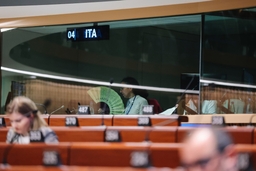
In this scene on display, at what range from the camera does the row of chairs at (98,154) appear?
132cm

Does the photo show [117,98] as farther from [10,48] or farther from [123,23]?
[10,48]

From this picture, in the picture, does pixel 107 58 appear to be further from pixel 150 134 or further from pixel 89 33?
pixel 150 134

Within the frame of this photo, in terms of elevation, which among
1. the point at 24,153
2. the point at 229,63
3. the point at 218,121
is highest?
the point at 229,63

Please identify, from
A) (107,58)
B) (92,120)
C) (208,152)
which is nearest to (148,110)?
(92,120)

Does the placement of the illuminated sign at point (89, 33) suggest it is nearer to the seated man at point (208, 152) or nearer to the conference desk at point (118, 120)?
the conference desk at point (118, 120)

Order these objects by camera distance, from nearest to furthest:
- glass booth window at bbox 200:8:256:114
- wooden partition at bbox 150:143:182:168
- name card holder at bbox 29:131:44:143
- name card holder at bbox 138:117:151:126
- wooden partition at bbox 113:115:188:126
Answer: wooden partition at bbox 150:143:182:168 → name card holder at bbox 29:131:44:143 → name card holder at bbox 138:117:151:126 → wooden partition at bbox 113:115:188:126 → glass booth window at bbox 200:8:256:114

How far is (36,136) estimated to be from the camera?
5.23ft

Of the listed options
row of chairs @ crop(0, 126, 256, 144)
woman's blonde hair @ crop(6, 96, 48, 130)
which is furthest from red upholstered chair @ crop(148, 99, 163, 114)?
woman's blonde hair @ crop(6, 96, 48, 130)

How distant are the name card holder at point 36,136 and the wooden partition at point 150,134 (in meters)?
0.26

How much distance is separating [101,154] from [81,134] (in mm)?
316

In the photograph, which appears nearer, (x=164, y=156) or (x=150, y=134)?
(x=164, y=156)

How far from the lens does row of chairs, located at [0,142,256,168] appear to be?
1.32 meters

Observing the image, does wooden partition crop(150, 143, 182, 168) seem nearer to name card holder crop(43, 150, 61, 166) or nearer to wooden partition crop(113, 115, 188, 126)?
name card holder crop(43, 150, 61, 166)

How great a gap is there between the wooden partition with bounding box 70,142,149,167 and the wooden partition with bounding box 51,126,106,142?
255 millimetres
